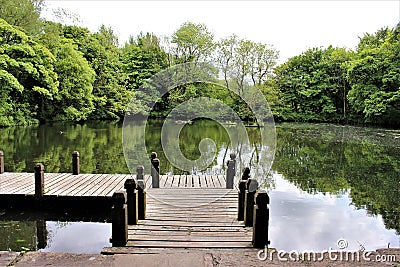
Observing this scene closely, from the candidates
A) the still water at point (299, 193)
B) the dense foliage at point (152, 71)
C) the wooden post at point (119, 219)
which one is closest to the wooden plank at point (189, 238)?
the wooden post at point (119, 219)

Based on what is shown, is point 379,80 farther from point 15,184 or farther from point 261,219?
point 261,219

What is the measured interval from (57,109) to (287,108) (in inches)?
727

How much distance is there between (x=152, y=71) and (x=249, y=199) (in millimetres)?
24322

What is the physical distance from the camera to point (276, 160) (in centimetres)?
1167

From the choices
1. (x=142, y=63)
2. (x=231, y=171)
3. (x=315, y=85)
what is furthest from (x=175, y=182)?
(x=315, y=85)

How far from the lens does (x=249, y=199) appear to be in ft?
12.2

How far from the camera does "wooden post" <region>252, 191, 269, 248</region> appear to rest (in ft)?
9.55

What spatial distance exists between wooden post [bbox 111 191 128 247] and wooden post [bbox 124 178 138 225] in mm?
536

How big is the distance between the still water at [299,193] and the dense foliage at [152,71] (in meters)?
3.70

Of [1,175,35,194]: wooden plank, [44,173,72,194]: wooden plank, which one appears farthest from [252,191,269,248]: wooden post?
[1,175,35,194]: wooden plank

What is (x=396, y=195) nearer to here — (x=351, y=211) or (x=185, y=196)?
(x=351, y=211)

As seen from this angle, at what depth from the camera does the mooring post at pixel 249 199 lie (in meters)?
3.56

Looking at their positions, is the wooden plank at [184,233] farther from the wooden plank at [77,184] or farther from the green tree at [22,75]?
the green tree at [22,75]

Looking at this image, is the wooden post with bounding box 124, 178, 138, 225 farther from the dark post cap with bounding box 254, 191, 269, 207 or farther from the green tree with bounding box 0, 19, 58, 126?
the green tree with bounding box 0, 19, 58, 126
